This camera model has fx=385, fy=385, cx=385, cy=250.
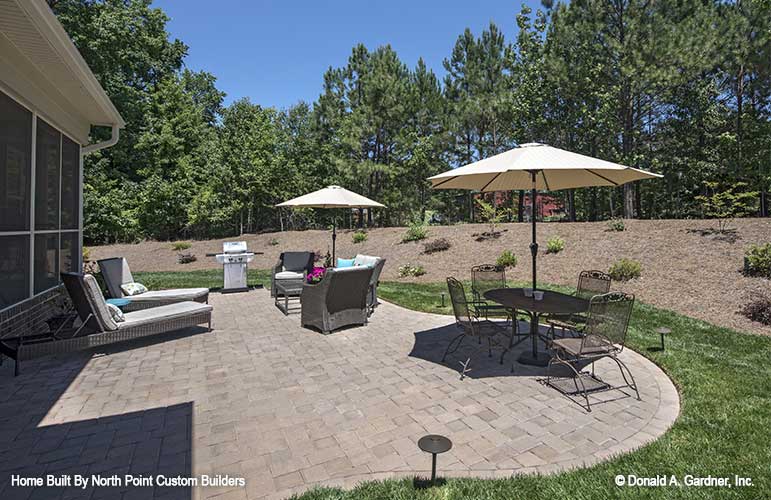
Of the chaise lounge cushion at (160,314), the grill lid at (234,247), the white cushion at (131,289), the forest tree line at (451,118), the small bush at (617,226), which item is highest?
the forest tree line at (451,118)

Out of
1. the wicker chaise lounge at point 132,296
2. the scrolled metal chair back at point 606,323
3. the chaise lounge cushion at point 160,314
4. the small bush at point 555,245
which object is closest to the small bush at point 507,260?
the small bush at point 555,245

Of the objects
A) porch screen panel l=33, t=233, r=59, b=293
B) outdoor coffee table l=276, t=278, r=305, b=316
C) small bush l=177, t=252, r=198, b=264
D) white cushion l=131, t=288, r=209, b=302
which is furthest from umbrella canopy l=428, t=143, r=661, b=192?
small bush l=177, t=252, r=198, b=264

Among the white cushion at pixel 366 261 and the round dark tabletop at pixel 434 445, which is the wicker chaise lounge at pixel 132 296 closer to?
the white cushion at pixel 366 261

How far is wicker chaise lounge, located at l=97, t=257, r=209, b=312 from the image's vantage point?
6.50 m

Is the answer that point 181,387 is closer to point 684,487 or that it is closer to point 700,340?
point 684,487

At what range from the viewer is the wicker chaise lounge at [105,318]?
4645 millimetres

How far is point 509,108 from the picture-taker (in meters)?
20.3

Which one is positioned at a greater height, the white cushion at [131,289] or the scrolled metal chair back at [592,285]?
the scrolled metal chair back at [592,285]

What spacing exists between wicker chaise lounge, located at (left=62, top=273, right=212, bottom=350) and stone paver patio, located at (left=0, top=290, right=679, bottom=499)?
30 cm

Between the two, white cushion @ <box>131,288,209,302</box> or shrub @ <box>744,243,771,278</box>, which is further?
shrub @ <box>744,243,771,278</box>

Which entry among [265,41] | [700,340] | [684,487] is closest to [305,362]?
[684,487]

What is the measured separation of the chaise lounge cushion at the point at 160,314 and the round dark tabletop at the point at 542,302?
14.3 feet

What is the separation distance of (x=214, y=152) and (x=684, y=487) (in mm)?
26374

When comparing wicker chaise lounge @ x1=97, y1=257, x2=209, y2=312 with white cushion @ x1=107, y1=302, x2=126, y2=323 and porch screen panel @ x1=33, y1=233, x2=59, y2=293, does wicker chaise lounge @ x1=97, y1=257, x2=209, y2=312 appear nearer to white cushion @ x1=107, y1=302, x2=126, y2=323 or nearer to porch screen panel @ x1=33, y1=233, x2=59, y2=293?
porch screen panel @ x1=33, y1=233, x2=59, y2=293
